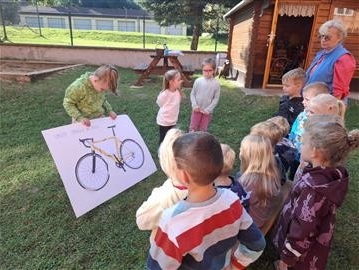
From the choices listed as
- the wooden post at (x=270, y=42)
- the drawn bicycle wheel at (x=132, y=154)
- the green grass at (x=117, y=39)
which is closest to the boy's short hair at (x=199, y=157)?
→ the drawn bicycle wheel at (x=132, y=154)

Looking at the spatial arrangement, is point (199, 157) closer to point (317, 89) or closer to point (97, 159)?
point (317, 89)

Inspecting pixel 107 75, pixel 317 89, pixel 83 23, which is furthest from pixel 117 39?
pixel 317 89

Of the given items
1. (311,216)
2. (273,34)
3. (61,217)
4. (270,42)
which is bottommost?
(61,217)

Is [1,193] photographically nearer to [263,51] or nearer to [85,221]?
[85,221]

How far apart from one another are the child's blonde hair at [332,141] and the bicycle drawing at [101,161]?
2.03 meters

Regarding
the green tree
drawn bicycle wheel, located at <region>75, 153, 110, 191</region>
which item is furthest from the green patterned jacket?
the green tree

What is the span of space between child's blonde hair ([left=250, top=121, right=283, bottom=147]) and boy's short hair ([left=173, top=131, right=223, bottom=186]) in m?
1.26

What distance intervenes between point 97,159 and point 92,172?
156mm

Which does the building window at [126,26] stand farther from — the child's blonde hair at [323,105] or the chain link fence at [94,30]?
the child's blonde hair at [323,105]

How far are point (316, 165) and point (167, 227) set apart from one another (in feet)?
3.37

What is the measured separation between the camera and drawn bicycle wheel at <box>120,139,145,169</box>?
3.43 metres

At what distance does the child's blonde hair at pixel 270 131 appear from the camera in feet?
8.15

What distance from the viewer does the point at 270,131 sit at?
8.27 ft

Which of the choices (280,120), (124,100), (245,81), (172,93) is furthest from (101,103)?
(245,81)
